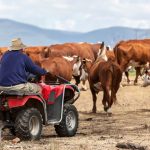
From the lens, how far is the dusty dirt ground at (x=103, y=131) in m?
9.88

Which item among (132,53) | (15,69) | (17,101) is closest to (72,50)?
(132,53)

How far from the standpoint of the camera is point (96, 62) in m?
17.8

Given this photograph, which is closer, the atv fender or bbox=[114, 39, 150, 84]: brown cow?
the atv fender

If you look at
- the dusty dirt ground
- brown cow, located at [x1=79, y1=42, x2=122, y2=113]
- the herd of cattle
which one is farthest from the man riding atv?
brown cow, located at [x1=79, y1=42, x2=122, y2=113]

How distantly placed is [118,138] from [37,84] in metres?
1.71

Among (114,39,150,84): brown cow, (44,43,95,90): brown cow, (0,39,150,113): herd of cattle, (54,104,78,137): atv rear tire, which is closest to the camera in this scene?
(54,104,78,137): atv rear tire

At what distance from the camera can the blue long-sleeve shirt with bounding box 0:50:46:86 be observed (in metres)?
10.7

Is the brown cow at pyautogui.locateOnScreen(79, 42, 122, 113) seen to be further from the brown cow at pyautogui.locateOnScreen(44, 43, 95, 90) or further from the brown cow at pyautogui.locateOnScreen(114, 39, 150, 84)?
the brown cow at pyautogui.locateOnScreen(114, 39, 150, 84)

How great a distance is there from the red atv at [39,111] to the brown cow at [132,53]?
13694 mm

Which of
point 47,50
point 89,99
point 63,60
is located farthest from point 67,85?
point 47,50

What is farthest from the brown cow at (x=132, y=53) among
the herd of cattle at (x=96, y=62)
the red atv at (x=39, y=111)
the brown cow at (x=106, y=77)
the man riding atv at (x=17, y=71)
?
the man riding atv at (x=17, y=71)

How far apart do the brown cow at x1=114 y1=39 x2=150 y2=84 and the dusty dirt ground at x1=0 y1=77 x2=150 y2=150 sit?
4.28 m

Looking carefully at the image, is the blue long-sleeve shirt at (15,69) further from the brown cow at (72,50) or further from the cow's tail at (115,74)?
the brown cow at (72,50)

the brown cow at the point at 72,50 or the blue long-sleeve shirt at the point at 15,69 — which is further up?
the brown cow at the point at 72,50
